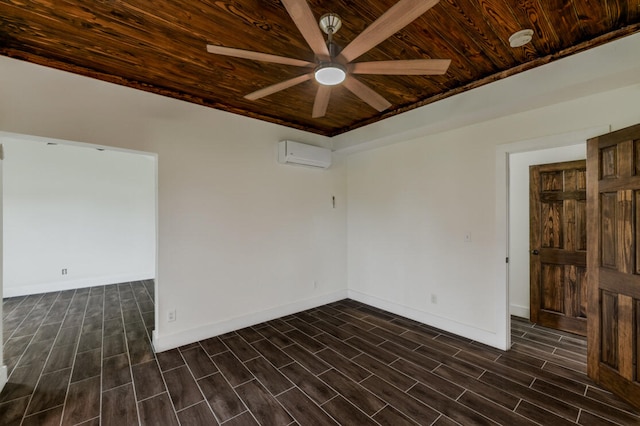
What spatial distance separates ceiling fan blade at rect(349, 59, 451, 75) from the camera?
167 cm

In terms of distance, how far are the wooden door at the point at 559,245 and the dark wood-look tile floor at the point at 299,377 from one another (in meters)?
0.28

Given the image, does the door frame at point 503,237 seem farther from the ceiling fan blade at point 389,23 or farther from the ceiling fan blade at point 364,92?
the ceiling fan blade at point 389,23

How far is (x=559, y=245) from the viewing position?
3365 mm

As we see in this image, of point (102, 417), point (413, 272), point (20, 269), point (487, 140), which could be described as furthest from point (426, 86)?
point (20, 269)

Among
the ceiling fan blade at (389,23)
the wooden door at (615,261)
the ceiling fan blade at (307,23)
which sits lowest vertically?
the wooden door at (615,261)

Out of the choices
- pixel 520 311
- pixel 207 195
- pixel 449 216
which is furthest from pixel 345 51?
pixel 520 311

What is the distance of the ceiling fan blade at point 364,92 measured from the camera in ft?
6.26

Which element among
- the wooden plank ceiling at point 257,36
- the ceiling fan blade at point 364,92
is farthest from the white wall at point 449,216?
the ceiling fan blade at point 364,92

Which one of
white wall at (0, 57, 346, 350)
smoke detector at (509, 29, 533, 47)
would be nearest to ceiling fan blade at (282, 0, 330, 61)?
smoke detector at (509, 29, 533, 47)

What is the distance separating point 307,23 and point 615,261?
2.94 m

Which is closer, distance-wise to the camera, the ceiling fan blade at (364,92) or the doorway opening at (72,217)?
the ceiling fan blade at (364,92)

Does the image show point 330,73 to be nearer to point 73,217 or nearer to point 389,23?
point 389,23

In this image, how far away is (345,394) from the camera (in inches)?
86.2

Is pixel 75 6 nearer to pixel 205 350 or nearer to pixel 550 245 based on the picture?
pixel 205 350
